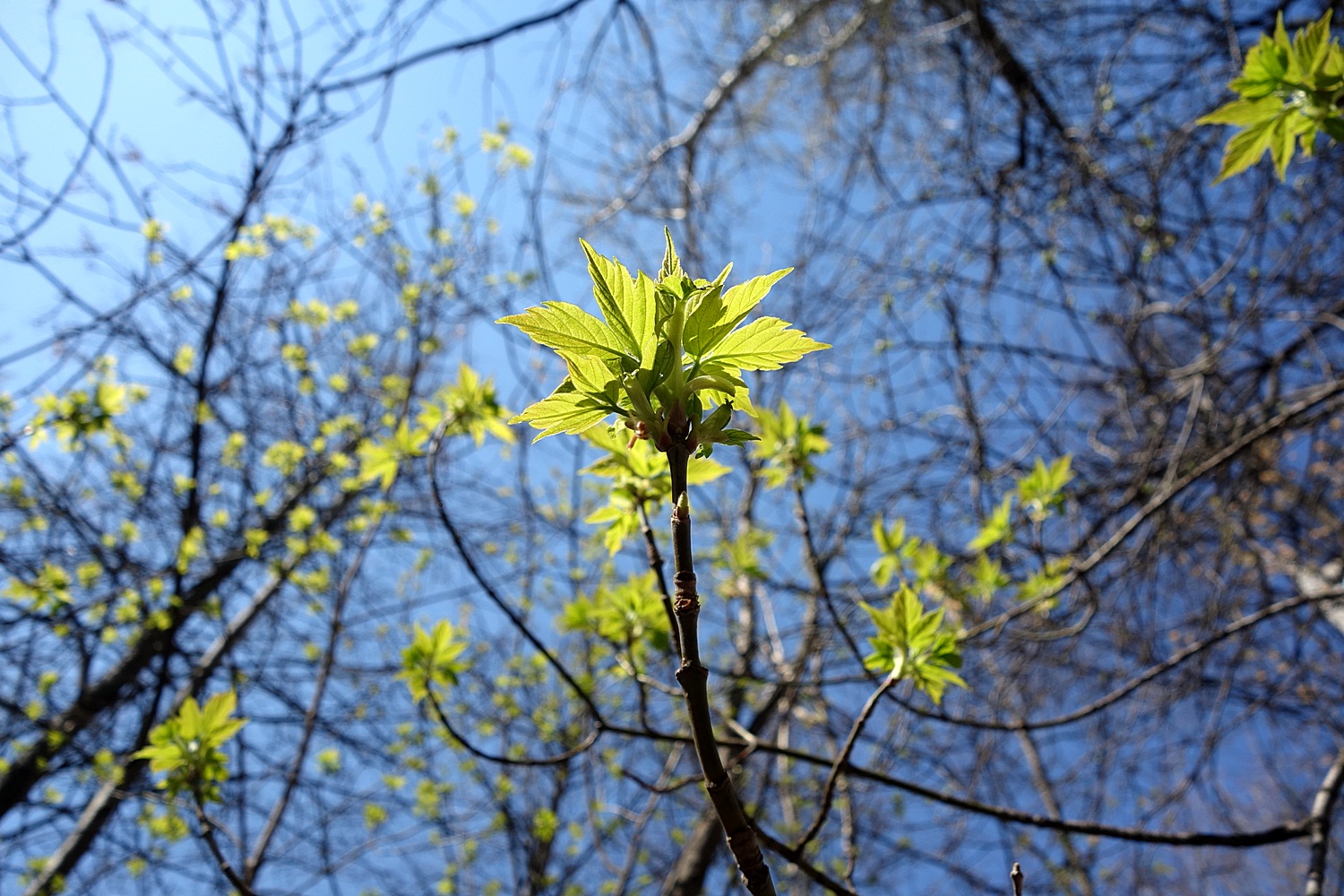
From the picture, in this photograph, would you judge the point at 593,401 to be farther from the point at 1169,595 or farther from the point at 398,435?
the point at 1169,595

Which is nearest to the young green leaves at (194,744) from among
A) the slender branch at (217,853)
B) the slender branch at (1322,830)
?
the slender branch at (217,853)

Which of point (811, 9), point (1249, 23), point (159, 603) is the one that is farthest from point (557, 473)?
point (1249, 23)

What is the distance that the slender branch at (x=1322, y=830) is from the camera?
1343 mm

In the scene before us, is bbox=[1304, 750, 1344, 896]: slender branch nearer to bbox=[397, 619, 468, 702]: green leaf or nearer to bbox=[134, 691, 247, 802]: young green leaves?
bbox=[397, 619, 468, 702]: green leaf

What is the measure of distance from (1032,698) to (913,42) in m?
3.81

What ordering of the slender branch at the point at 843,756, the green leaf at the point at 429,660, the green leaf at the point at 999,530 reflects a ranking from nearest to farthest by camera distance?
1. the slender branch at the point at 843,756
2. the green leaf at the point at 429,660
3. the green leaf at the point at 999,530

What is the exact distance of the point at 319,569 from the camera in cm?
479

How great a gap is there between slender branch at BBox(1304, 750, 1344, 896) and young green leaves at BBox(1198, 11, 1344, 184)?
1294 millimetres

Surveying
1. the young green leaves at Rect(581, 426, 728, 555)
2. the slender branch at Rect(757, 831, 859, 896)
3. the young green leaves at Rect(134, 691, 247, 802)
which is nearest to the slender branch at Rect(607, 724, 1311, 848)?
the slender branch at Rect(757, 831, 859, 896)

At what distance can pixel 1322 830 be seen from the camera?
4.84 feet

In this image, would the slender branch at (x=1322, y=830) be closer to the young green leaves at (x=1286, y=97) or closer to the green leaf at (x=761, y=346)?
the young green leaves at (x=1286, y=97)

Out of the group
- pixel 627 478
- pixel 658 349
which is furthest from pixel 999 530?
pixel 658 349

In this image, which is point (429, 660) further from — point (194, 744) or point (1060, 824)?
point (1060, 824)

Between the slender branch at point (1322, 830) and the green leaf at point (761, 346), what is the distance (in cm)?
143
